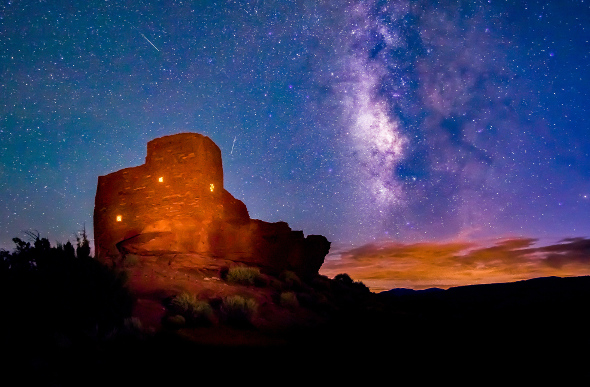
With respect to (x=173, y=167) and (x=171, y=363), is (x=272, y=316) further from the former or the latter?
(x=173, y=167)

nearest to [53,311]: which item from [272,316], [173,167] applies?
[272,316]

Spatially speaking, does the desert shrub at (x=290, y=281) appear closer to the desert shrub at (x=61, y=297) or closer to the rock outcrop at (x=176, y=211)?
the rock outcrop at (x=176, y=211)

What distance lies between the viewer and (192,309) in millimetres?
7770

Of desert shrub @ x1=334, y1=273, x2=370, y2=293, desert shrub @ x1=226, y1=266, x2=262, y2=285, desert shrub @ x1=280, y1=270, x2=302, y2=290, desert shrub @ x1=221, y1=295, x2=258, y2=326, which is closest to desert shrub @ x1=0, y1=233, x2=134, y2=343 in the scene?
desert shrub @ x1=221, y1=295, x2=258, y2=326

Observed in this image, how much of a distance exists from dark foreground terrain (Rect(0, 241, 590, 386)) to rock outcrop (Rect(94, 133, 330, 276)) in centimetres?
755

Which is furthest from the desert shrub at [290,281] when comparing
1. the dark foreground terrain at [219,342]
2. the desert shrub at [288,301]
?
the dark foreground terrain at [219,342]

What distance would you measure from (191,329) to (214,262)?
25.3 feet

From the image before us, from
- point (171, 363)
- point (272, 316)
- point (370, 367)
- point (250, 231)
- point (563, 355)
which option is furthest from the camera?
point (250, 231)

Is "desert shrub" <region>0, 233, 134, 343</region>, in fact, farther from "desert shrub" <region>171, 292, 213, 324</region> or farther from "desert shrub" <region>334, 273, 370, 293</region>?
"desert shrub" <region>334, 273, 370, 293</region>

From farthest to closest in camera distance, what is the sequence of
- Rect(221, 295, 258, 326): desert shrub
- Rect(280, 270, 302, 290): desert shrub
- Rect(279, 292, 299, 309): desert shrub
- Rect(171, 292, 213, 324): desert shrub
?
Rect(280, 270, 302, 290): desert shrub → Rect(279, 292, 299, 309): desert shrub → Rect(221, 295, 258, 326): desert shrub → Rect(171, 292, 213, 324): desert shrub

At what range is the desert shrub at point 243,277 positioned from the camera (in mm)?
12188

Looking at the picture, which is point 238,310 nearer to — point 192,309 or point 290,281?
point 192,309

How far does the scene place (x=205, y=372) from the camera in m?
5.11

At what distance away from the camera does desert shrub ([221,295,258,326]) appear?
26.1 feet
